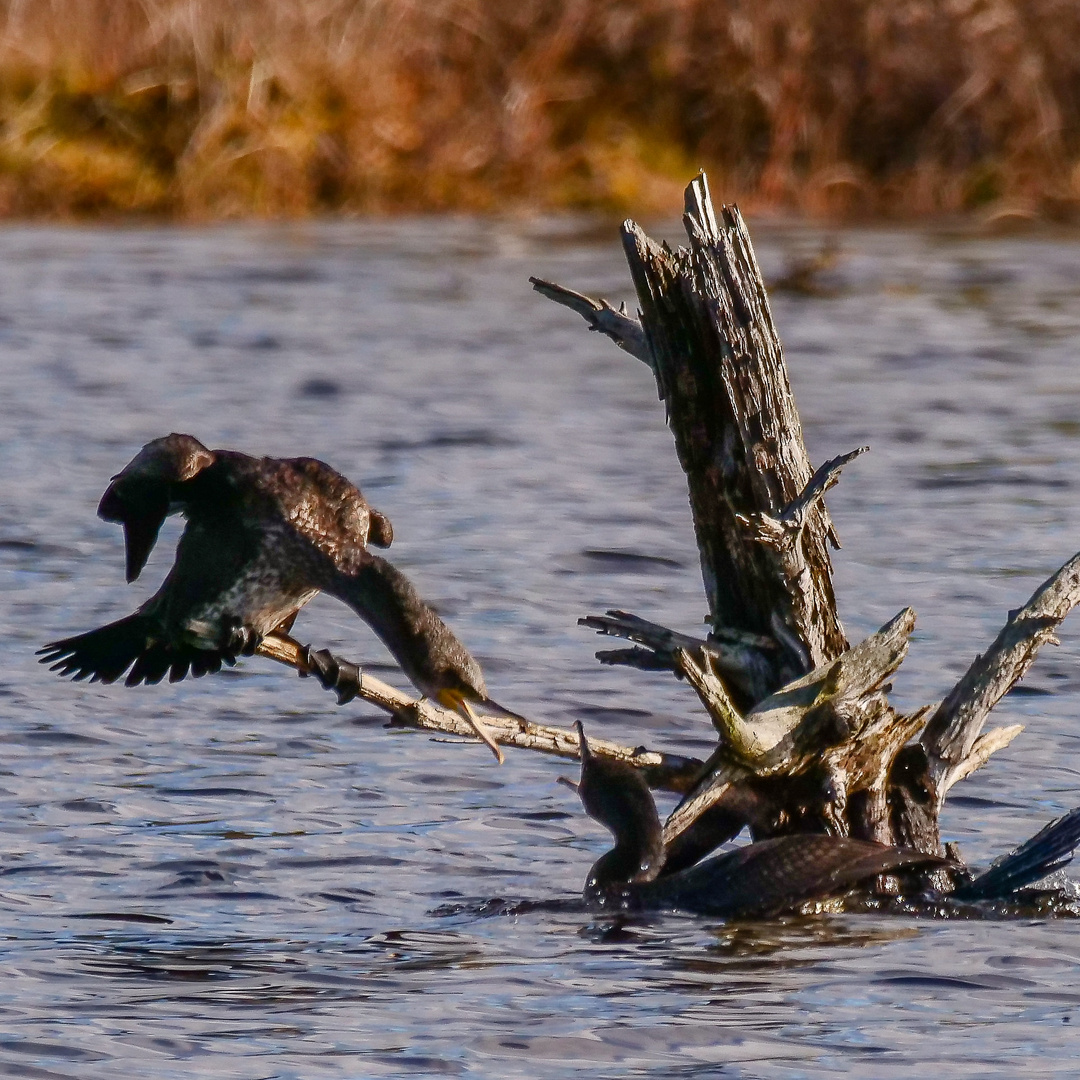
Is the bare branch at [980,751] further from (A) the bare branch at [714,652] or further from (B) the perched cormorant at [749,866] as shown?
(A) the bare branch at [714,652]

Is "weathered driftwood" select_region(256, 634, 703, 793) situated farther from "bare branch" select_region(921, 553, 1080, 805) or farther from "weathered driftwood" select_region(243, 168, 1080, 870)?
"bare branch" select_region(921, 553, 1080, 805)

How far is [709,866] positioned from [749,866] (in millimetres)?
165

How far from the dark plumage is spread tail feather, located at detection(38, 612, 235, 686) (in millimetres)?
1026

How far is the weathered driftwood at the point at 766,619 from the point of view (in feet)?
20.2

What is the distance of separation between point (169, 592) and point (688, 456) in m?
1.46

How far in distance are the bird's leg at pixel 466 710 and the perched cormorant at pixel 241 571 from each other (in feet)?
0.10

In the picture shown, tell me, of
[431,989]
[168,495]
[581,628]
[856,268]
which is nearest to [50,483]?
[581,628]

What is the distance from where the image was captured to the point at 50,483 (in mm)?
12820

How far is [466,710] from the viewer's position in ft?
18.9

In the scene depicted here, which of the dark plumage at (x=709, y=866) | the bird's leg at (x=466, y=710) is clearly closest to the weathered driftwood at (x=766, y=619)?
the dark plumage at (x=709, y=866)

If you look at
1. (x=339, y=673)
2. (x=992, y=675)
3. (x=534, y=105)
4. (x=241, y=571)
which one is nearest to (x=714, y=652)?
(x=992, y=675)

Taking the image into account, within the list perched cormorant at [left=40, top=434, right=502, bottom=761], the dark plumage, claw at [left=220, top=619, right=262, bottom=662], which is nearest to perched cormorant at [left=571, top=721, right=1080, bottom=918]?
the dark plumage

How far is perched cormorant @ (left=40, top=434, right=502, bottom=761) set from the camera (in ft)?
19.4

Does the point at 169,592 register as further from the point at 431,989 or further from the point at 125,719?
the point at 125,719
